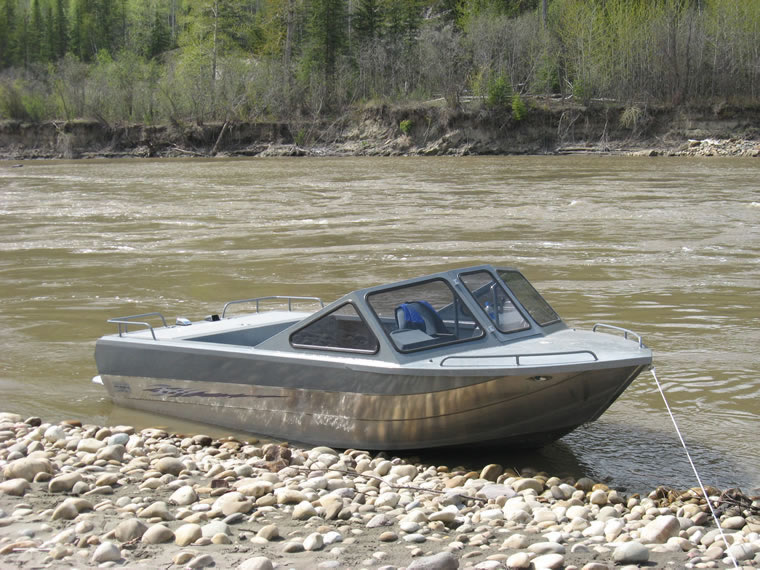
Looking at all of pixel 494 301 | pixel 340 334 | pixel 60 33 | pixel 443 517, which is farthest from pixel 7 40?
pixel 443 517

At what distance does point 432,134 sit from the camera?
61.0m

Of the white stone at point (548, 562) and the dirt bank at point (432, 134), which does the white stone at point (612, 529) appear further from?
the dirt bank at point (432, 134)

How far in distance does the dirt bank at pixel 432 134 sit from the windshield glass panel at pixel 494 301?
49.4m

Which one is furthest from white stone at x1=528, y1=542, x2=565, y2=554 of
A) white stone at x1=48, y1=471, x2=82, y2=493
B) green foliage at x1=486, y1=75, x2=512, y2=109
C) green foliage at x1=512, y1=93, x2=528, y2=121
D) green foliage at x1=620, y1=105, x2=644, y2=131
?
green foliage at x1=486, y1=75, x2=512, y2=109

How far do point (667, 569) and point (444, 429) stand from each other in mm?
2166

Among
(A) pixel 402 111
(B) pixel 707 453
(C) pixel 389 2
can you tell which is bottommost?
(B) pixel 707 453

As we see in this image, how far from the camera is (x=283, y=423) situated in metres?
6.86

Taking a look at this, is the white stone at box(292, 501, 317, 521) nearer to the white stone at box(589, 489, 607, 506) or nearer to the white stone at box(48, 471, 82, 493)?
the white stone at box(48, 471, 82, 493)

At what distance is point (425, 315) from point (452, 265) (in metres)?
8.74

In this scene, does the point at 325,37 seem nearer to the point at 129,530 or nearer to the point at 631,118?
the point at 631,118

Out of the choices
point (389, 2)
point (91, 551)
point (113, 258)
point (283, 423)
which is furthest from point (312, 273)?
point (389, 2)

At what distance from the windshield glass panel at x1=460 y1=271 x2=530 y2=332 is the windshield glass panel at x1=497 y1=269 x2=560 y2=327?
13 cm

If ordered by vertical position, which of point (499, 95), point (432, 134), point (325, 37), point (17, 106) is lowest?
point (432, 134)

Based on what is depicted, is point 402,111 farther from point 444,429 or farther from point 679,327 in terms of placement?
point 444,429
